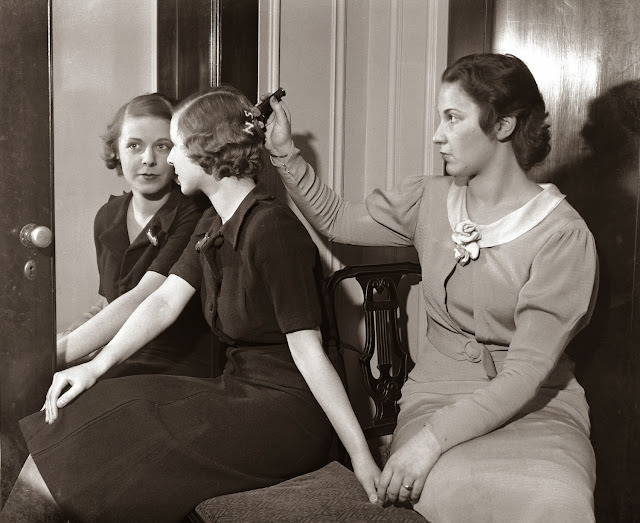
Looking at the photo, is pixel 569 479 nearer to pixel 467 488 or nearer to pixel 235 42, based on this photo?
pixel 467 488

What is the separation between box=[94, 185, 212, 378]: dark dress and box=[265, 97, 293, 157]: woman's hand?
264 millimetres

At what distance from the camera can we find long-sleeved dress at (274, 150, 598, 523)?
6.03 ft

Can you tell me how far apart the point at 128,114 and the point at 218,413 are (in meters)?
0.80

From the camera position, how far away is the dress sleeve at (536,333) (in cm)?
191

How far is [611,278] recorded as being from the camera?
249cm

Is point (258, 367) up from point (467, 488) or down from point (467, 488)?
up

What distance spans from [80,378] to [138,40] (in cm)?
88

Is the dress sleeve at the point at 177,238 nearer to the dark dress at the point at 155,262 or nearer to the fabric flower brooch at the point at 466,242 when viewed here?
the dark dress at the point at 155,262

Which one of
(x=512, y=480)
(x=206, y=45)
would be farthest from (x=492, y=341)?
(x=206, y=45)

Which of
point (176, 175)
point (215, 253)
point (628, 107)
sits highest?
point (628, 107)

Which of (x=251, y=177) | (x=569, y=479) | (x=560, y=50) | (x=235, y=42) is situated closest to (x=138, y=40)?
(x=235, y=42)

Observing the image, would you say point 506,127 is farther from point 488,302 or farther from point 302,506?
point 302,506

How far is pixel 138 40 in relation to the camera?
216 cm

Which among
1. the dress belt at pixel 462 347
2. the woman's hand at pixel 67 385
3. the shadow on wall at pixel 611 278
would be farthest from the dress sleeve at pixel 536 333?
the woman's hand at pixel 67 385
